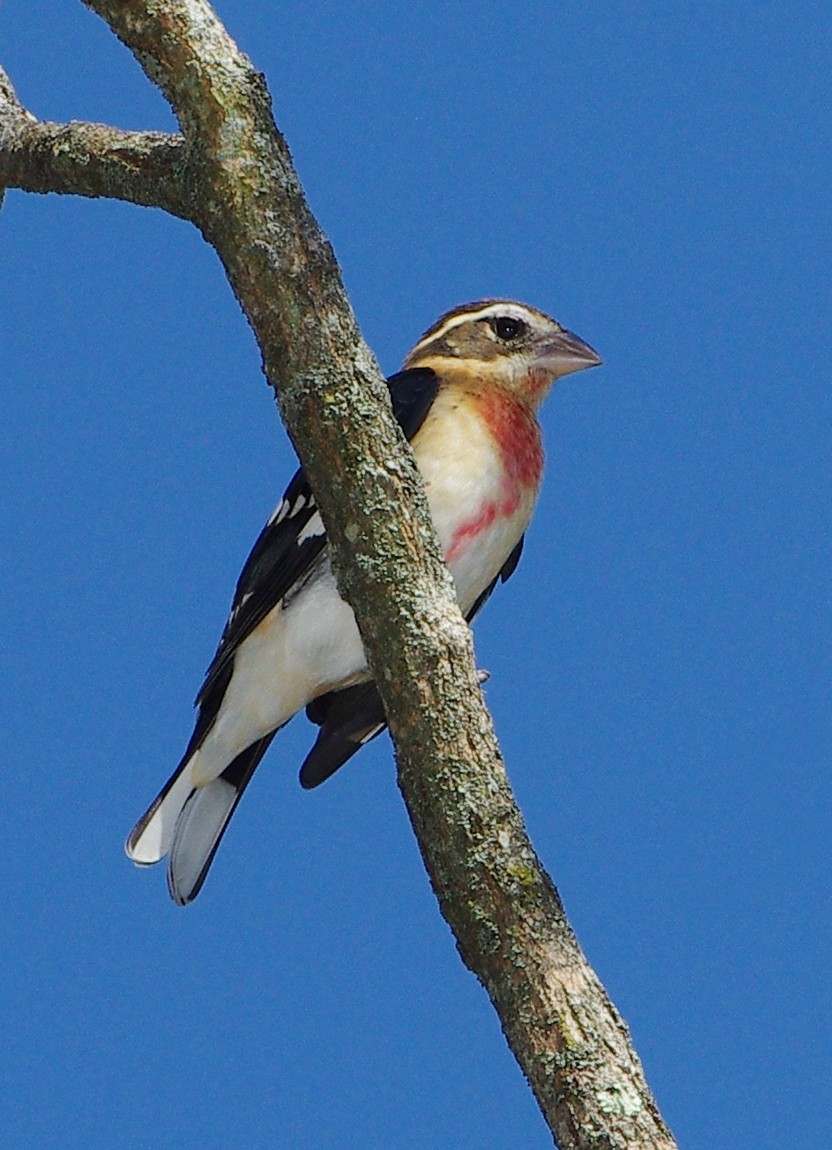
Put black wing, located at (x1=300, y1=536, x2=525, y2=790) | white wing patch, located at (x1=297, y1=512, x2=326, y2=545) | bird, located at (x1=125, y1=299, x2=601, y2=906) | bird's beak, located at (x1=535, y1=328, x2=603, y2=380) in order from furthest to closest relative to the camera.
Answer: bird's beak, located at (x1=535, y1=328, x2=603, y2=380) < black wing, located at (x1=300, y1=536, x2=525, y2=790) < bird, located at (x1=125, y1=299, x2=601, y2=906) < white wing patch, located at (x1=297, y1=512, x2=326, y2=545)

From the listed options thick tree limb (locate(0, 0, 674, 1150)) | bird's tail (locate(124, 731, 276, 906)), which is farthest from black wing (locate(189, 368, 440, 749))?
thick tree limb (locate(0, 0, 674, 1150))

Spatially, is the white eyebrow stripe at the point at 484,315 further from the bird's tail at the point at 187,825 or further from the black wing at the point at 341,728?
the bird's tail at the point at 187,825

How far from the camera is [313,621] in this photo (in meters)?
5.59

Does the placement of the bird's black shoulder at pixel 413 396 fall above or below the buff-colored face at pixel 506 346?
below

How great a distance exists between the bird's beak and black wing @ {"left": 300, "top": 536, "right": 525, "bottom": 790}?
→ 4.63 ft

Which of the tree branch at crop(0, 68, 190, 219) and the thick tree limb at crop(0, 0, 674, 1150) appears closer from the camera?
the thick tree limb at crop(0, 0, 674, 1150)

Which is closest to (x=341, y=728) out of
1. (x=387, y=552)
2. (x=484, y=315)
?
(x=484, y=315)

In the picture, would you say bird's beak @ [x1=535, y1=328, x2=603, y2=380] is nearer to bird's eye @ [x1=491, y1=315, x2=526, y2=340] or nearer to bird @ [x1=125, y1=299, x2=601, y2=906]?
bird's eye @ [x1=491, y1=315, x2=526, y2=340]

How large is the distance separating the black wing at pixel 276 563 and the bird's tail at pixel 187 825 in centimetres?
17

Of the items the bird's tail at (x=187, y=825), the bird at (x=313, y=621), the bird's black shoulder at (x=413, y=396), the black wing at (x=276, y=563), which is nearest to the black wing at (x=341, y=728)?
the bird at (x=313, y=621)

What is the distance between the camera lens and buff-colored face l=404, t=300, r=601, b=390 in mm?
6156

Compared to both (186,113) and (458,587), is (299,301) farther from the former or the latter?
(458,587)

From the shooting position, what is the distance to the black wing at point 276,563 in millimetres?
5461

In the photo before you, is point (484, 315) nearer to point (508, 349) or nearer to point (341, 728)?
point (508, 349)
